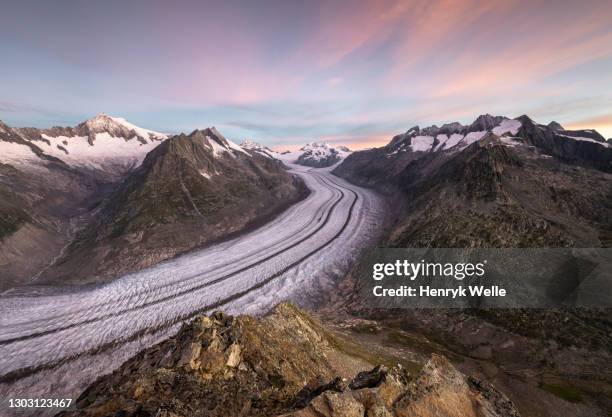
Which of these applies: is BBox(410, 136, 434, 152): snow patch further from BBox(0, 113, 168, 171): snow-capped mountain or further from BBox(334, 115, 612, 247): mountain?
BBox(0, 113, 168, 171): snow-capped mountain

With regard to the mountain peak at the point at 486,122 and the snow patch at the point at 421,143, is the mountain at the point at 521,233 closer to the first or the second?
the mountain peak at the point at 486,122

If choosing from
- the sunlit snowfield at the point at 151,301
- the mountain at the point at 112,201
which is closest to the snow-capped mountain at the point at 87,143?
the mountain at the point at 112,201

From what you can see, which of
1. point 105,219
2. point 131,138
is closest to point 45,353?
point 105,219

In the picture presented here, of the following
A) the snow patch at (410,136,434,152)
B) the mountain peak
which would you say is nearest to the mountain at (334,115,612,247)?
the mountain peak

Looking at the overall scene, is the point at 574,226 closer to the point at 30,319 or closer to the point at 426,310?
the point at 426,310

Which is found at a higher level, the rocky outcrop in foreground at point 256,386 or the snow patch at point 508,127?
the snow patch at point 508,127
